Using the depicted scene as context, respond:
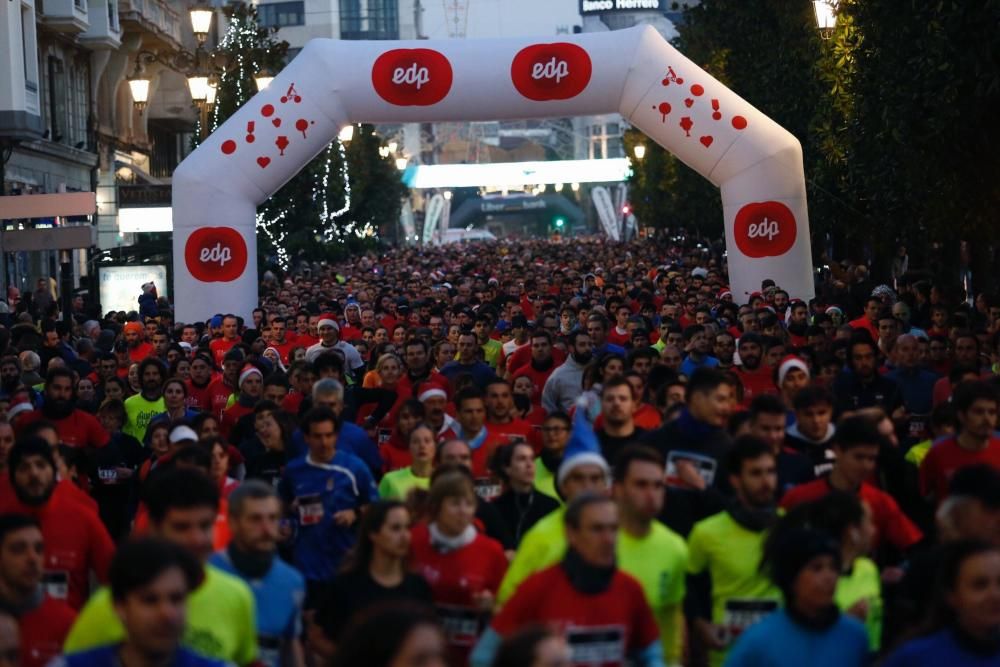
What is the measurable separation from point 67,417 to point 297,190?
30113 millimetres

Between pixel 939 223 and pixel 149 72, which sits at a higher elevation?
pixel 149 72

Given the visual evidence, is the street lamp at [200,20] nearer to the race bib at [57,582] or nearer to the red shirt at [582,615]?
the race bib at [57,582]

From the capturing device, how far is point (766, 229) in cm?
2538

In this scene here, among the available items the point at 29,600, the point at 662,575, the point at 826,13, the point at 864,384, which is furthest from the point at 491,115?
the point at 29,600

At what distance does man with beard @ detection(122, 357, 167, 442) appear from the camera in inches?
581

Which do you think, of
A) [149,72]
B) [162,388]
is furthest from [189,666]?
[149,72]

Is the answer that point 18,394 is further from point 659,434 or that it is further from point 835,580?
point 835,580

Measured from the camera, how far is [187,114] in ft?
Result: 191

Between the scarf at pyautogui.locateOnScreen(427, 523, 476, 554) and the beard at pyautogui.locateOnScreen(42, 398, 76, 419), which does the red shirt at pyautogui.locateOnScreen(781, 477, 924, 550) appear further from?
the beard at pyautogui.locateOnScreen(42, 398, 76, 419)

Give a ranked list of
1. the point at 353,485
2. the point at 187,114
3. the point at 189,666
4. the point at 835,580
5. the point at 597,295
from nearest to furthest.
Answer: the point at 189,666 → the point at 835,580 → the point at 353,485 → the point at 597,295 → the point at 187,114

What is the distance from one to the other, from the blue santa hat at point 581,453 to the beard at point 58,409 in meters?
4.76

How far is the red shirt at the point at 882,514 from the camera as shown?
8.05 metres

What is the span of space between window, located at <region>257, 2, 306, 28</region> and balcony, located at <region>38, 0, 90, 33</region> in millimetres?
144564

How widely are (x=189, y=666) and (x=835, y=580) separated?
199 centimetres
